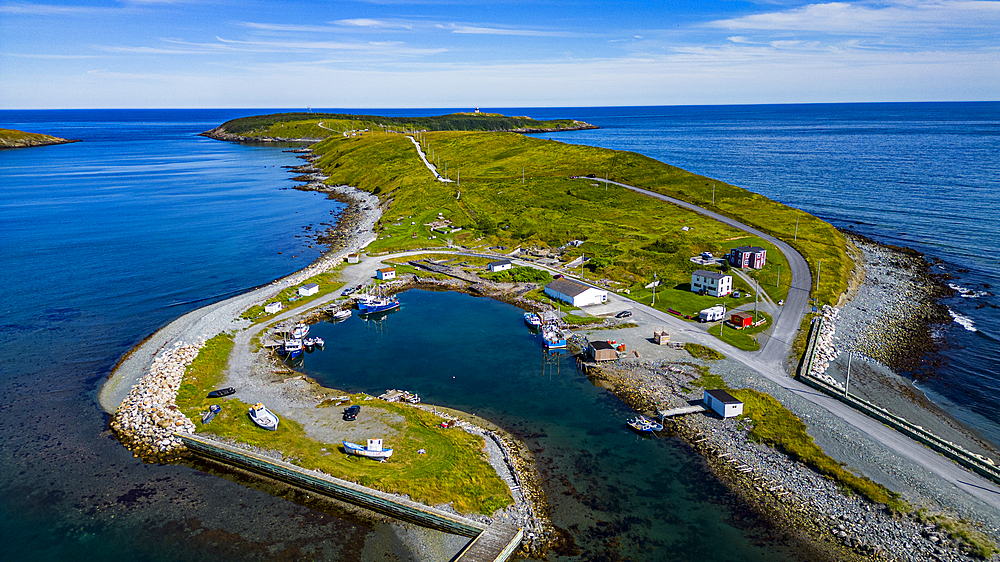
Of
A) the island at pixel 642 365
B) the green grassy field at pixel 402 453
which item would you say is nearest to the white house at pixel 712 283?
the island at pixel 642 365

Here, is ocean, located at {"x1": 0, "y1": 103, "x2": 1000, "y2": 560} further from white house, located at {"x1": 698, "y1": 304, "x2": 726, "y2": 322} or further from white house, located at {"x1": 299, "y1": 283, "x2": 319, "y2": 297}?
white house, located at {"x1": 698, "y1": 304, "x2": 726, "y2": 322}

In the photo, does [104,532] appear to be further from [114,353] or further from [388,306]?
[388,306]

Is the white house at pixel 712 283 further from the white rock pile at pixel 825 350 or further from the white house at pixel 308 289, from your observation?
the white house at pixel 308 289

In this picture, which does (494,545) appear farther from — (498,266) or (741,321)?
(498,266)

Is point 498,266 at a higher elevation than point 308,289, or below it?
higher

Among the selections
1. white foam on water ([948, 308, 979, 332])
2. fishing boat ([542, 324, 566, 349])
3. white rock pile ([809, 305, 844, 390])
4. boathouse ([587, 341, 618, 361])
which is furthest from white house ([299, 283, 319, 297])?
white foam on water ([948, 308, 979, 332])

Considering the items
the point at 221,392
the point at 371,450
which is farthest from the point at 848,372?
the point at 221,392

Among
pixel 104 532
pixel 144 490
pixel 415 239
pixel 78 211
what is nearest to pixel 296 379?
pixel 144 490
